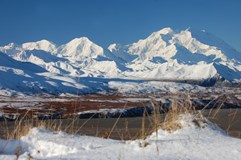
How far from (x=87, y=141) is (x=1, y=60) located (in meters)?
191

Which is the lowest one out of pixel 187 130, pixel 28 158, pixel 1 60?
pixel 28 158

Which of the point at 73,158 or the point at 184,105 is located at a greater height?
the point at 184,105

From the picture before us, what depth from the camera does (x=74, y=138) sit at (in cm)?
507

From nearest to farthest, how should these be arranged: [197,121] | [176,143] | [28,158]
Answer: [28,158] < [176,143] < [197,121]

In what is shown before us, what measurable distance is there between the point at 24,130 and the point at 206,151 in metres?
3.04

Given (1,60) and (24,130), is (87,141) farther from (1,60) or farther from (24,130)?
(1,60)

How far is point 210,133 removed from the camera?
4.87 metres

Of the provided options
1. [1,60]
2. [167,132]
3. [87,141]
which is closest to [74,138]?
[87,141]

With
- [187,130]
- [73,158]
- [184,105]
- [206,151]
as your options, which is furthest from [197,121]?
[73,158]

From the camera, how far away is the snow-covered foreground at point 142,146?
386 centimetres

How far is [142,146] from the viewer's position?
13.8 ft

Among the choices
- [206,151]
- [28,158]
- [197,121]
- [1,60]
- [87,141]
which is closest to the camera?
[28,158]

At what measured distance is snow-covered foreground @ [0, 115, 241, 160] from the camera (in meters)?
3.86

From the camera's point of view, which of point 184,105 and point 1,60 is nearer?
point 184,105
